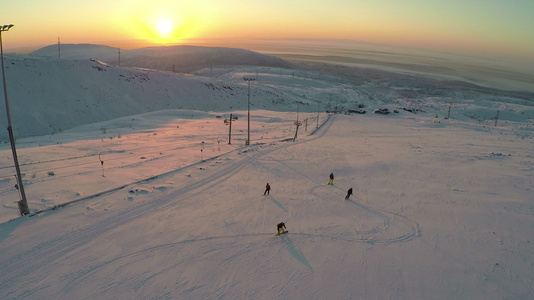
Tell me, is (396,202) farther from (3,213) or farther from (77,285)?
(3,213)

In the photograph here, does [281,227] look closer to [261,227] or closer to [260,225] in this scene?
[261,227]

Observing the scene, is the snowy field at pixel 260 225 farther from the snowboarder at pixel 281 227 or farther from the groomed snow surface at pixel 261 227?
the snowboarder at pixel 281 227

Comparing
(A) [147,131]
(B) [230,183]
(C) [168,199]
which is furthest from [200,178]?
(A) [147,131]

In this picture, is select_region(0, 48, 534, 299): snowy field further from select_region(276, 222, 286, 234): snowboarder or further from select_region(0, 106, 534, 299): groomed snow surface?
select_region(276, 222, 286, 234): snowboarder

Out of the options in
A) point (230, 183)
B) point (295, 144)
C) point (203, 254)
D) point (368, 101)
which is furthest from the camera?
point (368, 101)

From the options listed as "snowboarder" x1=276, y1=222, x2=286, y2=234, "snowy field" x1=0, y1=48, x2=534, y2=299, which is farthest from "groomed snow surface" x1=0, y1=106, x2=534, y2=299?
"snowboarder" x1=276, y1=222, x2=286, y2=234
